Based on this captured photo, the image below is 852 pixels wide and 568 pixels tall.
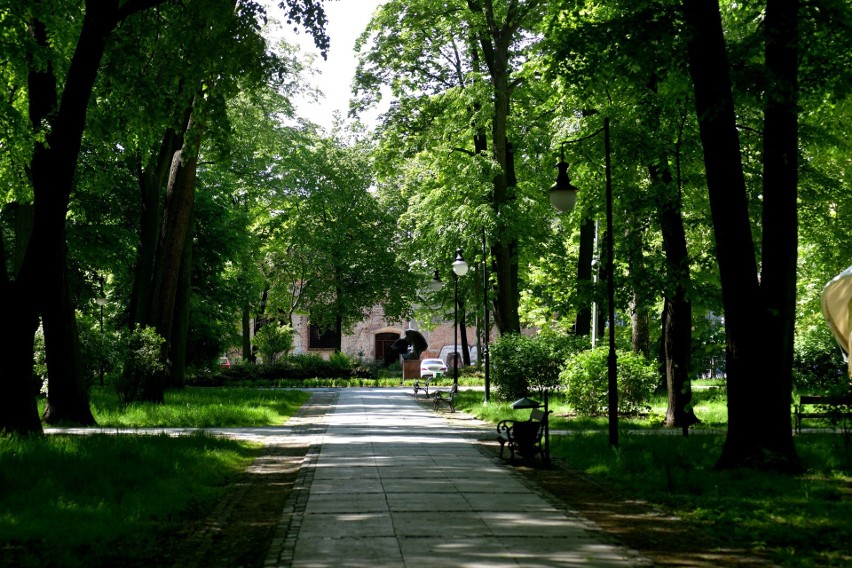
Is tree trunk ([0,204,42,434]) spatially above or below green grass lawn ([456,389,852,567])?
above

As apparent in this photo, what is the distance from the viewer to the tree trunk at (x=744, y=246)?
10945 mm

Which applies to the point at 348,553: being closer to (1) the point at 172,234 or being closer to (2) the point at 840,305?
(2) the point at 840,305

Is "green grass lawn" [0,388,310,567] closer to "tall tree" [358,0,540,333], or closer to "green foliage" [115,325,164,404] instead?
"green foliage" [115,325,164,404]

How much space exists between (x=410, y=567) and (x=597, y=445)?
26.4 ft

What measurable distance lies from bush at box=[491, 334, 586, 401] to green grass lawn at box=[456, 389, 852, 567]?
916cm

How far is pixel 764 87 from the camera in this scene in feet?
36.0

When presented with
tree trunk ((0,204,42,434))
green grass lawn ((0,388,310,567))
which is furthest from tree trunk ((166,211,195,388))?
tree trunk ((0,204,42,434))

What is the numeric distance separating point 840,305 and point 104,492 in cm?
1293

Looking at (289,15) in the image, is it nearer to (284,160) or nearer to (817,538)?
(817,538)

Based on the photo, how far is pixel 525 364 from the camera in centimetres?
2517

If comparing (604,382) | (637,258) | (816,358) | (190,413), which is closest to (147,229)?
(190,413)

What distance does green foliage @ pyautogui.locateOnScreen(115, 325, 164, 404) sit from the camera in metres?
21.6

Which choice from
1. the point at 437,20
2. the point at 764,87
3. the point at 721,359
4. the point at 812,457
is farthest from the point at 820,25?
the point at 721,359

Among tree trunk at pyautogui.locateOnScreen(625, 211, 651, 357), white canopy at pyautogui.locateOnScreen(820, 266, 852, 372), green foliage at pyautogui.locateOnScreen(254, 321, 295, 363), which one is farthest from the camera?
green foliage at pyautogui.locateOnScreen(254, 321, 295, 363)
